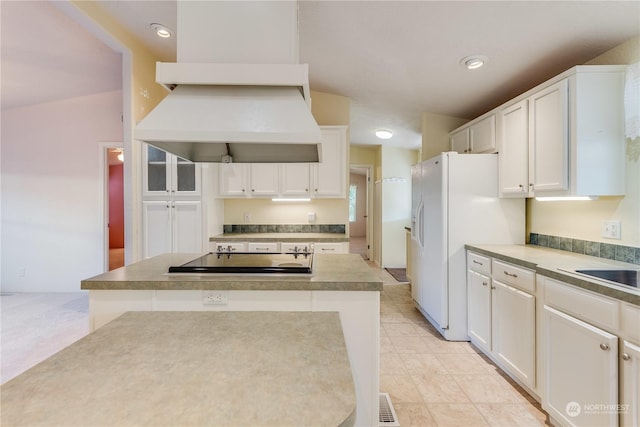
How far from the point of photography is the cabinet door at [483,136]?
9.10 feet

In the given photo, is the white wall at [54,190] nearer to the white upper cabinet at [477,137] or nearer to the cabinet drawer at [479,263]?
the white upper cabinet at [477,137]

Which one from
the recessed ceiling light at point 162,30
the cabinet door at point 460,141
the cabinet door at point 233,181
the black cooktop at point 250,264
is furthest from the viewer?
the cabinet door at point 233,181

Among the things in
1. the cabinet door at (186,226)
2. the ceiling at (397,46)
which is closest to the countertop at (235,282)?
the cabinet door at (186,226)

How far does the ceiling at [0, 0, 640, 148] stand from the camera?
73.6 inches

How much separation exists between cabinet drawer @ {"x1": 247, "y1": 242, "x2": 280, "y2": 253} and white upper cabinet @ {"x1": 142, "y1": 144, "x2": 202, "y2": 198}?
818 mm

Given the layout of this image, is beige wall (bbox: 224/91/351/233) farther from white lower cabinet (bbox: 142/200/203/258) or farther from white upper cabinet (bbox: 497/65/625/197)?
white upper cabinet (bbox: 497/65/625/197)

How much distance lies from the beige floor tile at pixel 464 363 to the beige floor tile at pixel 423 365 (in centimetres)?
6

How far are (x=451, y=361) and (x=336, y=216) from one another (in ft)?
6.60

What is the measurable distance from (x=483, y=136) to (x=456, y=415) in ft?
7.93

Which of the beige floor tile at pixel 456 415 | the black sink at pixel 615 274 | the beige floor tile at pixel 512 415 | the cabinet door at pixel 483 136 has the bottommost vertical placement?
the beige floor tile at pixel 456 415

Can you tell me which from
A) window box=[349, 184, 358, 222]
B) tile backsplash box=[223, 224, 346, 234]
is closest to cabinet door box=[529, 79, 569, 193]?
tile backsplash box=[223, 224, 346, 234]

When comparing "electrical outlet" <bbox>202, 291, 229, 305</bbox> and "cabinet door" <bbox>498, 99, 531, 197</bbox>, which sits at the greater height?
"cabinet door" <bbox>498, 99, 531, 197</bbox>

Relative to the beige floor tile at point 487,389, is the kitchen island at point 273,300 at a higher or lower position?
higher

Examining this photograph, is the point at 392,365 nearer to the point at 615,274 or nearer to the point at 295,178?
the point at 615,274
